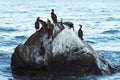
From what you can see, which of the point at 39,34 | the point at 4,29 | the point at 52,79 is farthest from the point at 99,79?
the point at 4,29

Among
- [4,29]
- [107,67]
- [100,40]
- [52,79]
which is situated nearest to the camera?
[52,79]

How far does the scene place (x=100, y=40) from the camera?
3884 centimetres

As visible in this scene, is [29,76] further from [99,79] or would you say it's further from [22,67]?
[99,79]

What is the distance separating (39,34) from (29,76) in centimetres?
241

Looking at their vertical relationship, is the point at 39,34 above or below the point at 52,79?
above

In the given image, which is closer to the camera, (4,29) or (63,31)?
(63,31)

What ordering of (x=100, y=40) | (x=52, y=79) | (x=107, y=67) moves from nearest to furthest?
1. (x=52, y=79)
2. (x=107, y=67)
3. (x=100, y=40)

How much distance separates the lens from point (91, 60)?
72.5 ft

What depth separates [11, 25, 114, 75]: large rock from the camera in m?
22.1

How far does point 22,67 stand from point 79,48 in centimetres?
341

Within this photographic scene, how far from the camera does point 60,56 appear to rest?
22016mm

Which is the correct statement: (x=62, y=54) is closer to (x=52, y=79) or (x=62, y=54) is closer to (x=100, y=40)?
(x=52, y=79)

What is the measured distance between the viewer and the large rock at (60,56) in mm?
22078

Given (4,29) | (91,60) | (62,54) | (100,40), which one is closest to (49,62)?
(62,54)
